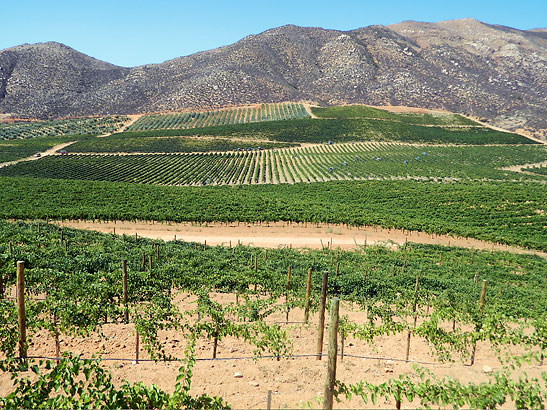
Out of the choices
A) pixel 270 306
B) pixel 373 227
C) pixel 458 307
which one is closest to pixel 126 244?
pixel 270 306

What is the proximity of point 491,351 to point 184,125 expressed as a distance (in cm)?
13085

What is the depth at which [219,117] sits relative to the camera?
141m

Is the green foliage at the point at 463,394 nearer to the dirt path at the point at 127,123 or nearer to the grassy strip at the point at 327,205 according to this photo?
the grassy strip at the point at 327,205

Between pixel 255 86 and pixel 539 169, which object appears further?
pixel 255 86

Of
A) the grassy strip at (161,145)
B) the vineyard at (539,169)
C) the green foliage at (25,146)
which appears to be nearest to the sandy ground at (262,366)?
the vineyard at (539,169)

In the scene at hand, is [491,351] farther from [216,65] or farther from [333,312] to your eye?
[216,65]

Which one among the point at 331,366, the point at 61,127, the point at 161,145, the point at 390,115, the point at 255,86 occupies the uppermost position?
the point at 255,86

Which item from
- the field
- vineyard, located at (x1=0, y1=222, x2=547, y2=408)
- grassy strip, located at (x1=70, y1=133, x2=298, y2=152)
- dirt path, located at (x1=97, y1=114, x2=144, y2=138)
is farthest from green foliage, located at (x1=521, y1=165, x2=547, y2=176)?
dirt path, located at (x1=97, y1=114, x2=144, y2=138)

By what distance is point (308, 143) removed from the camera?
110 m

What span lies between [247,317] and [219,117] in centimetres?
13263

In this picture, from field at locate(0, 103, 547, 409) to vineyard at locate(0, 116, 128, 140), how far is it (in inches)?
494

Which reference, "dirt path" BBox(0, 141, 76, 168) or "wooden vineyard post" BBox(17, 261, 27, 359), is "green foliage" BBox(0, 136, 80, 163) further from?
"wooden vineyard post" BBox(17, 261, 27, 359)

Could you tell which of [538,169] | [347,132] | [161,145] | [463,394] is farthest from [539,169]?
[161,145]

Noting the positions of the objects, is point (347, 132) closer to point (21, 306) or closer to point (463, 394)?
point (463, 394)
